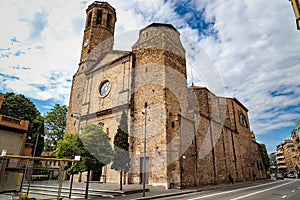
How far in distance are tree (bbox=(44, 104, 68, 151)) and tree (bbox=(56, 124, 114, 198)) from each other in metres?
24.2

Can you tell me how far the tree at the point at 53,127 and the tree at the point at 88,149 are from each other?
24.2m

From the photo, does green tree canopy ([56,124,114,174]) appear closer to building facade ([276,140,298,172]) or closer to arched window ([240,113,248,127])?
arched window ([240,113,248,127])

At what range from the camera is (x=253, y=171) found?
→ 31156 mm

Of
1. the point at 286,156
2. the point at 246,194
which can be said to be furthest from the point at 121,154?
the point at 286,156

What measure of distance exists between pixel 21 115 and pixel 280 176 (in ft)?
144

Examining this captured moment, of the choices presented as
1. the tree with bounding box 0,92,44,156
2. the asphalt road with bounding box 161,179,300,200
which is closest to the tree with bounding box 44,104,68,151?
the tree with bounding box 0,92,44,156

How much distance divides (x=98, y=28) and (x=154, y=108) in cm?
1624

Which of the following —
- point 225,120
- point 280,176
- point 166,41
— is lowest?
point 280,176

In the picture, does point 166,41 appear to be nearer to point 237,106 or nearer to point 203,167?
point 203,167

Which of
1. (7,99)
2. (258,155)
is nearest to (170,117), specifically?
(7,99)

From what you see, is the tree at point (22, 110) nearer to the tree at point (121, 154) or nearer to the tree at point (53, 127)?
the tree at point (53, 127)

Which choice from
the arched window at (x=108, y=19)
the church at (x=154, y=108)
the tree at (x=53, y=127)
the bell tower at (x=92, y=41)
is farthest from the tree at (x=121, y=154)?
the tree at (x=53, y=127)

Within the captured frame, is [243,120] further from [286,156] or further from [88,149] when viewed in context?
[286,156]

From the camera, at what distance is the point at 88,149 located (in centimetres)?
1105
